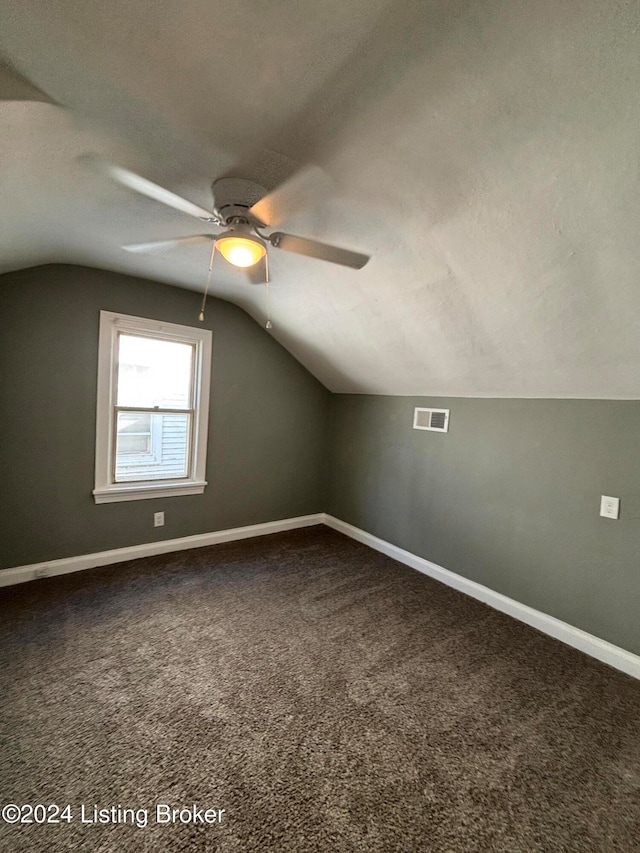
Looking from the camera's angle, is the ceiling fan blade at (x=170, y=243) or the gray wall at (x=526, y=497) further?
the gray wall at (x=526, y=497)

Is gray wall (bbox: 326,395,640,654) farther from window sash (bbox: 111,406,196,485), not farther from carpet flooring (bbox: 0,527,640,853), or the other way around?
window sash (bbox: 111,406,196,485)

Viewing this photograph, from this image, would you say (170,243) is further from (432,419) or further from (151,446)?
(432,419)

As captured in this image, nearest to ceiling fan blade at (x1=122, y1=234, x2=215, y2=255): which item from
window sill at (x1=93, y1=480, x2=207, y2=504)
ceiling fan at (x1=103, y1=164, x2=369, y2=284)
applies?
ceiling fan at (x1=103, y1=164, x2=369, y2=284)

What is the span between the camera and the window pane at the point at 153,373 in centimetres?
314

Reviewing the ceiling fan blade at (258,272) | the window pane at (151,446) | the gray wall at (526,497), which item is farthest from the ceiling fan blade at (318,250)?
the window pane at (151,446)

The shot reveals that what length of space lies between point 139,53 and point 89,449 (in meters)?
2.66

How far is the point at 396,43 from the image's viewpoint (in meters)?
1.04

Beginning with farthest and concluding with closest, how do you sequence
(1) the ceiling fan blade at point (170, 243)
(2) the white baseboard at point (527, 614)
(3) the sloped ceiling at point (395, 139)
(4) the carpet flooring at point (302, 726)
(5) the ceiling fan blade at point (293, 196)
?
(2) the white baseboard at point (527, 614), (1) the ceiling fan blade at point (170, 243), (5) the ceiling fan blade at point (293, 196), (4) the carpet flooring at point (302, 726), (3) the sloped ceiling at point (395, 139)

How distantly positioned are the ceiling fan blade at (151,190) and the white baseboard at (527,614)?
122 inches

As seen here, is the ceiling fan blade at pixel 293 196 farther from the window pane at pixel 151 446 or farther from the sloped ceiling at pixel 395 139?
the window pane at pixel 151 446

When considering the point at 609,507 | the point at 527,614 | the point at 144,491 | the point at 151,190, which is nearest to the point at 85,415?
the point at 144,491

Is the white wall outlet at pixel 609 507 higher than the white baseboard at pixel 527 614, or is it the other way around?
the white wall outlet at pixel 609 507

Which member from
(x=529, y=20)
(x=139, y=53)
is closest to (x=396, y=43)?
(x=529, y=20)

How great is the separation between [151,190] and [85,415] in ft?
6.84
